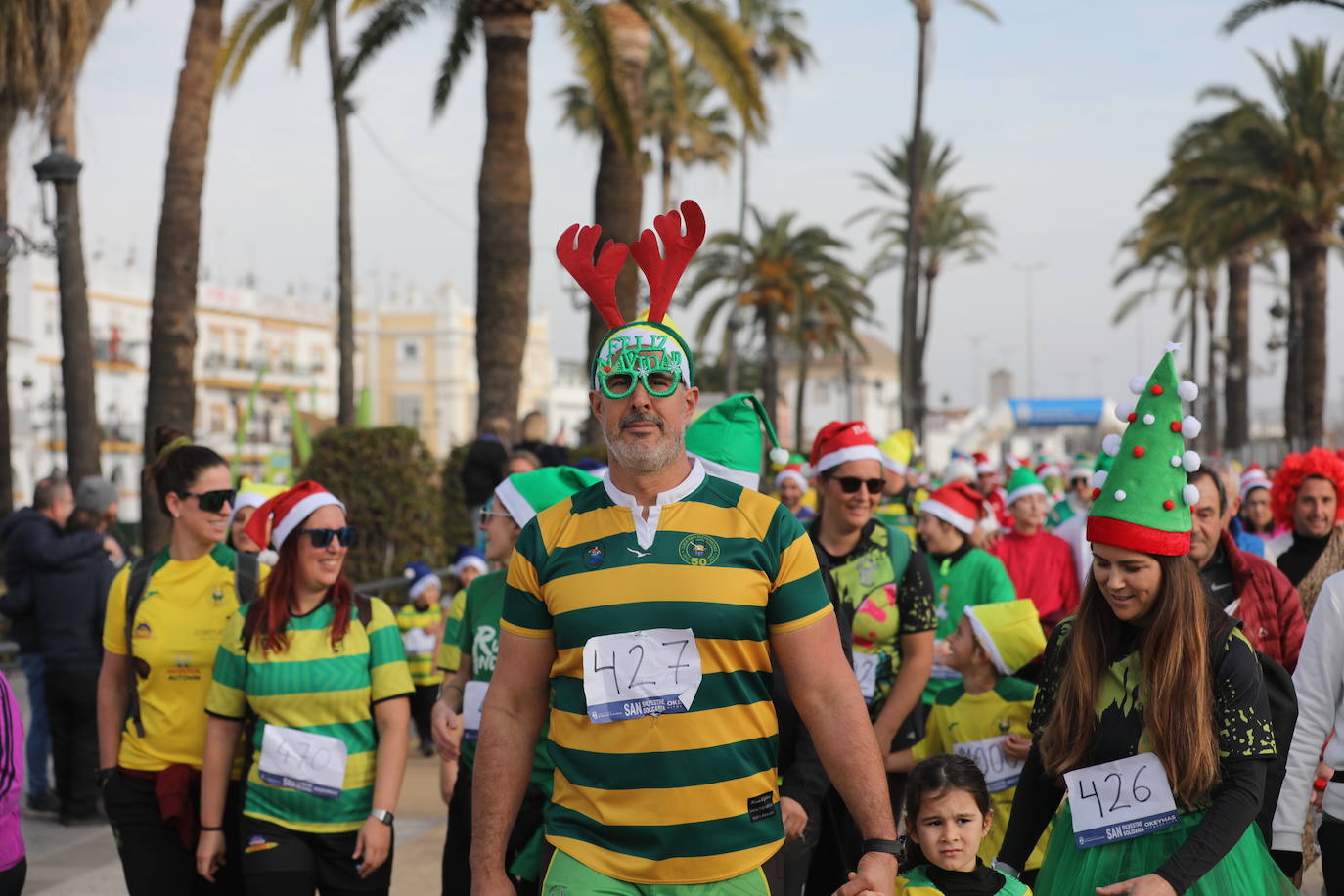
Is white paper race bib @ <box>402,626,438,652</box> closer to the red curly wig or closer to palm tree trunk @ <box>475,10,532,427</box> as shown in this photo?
palm tree trunk @ <box>475,10,532,427</box>

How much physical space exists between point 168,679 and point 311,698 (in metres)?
0.72

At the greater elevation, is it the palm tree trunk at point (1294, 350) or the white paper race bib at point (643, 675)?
the palm tree trunk at point (1294, 350)

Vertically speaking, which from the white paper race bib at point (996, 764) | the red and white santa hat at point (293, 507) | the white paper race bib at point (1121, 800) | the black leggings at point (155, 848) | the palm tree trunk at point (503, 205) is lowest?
the black leggings at point (155, 848)

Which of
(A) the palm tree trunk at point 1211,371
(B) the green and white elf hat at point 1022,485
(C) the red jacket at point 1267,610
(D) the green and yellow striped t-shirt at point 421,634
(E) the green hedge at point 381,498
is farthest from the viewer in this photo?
(A) the palm tree trunk at point 1211,371

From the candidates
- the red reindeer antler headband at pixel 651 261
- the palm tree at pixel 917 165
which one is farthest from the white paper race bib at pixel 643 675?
the palm tree at pixel 917 165

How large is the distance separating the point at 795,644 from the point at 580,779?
57 centimetres

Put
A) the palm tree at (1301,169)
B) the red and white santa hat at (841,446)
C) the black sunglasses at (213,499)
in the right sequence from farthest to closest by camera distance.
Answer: the palm tree at (1301,169) → the red and white santa hat at (841,446) → the black sunglasses at (213,499)

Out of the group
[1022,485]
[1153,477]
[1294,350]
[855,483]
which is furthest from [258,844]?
[1294,350]

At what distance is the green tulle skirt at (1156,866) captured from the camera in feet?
12.0

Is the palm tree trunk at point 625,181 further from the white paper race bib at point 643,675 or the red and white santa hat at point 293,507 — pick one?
the white paper race bib at point 643,675

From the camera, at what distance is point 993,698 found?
568 cm

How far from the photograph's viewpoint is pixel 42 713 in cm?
988

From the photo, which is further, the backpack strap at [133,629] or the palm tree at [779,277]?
the palm tree at [779,277]

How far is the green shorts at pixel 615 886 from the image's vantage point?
3367 mm
